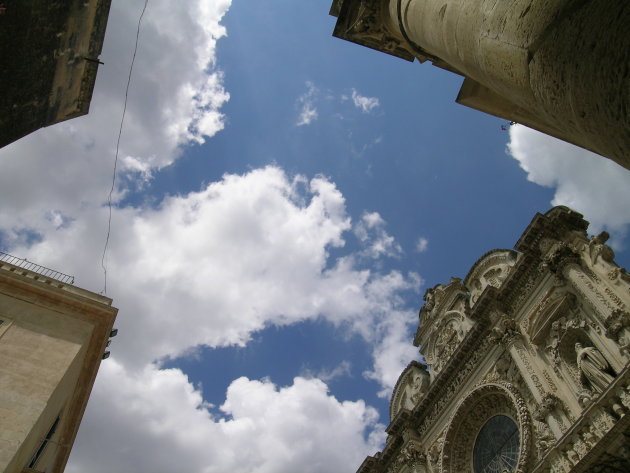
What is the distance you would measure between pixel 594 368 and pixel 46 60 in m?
14.2

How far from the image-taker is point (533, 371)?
1427cm

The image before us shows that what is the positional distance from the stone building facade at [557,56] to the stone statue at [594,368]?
36.2 feet

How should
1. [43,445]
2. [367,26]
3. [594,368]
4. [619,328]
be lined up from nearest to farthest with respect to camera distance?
[367,26], [43,445], [619,328], [594,368]

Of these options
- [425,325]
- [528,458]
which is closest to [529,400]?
[528,458]

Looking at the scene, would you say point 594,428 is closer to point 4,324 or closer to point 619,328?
point 619,328

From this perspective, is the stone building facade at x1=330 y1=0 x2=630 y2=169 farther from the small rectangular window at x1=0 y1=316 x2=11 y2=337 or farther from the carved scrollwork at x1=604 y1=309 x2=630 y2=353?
the small rectangular window at x1=0 y1=316 x2=11 y2=337

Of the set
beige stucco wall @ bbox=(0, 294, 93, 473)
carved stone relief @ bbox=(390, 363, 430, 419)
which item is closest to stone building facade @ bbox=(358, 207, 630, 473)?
carved stone relief @ bbox=(390, 363, 430, 419)

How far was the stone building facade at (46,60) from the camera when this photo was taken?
4.94 metres

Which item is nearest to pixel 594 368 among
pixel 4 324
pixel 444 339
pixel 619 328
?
pixel 619 328

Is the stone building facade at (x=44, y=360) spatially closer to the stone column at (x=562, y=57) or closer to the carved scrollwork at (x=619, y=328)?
the stone column at (x=562, y=57)

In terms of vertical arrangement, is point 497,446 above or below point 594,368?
below

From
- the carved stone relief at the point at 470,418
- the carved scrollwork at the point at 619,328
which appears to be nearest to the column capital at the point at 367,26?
the carved scrollwork at the point at 619,328

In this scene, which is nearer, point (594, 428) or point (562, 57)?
point (562, 57)

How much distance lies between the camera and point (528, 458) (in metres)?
12.9
